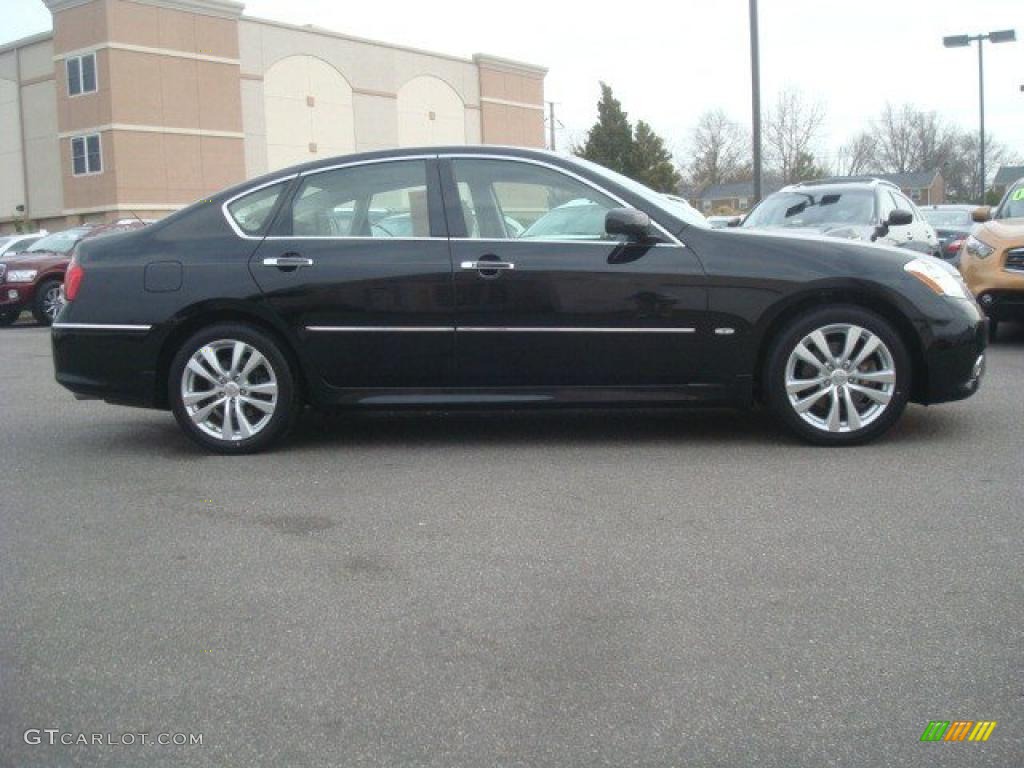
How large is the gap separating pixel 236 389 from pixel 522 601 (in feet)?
9.58

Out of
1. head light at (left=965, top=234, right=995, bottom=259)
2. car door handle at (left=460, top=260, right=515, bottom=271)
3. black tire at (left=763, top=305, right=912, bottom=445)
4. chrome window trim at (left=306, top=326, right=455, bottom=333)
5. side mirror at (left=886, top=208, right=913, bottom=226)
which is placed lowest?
black tire at (left=763, top=305, right=912, bottom=445)

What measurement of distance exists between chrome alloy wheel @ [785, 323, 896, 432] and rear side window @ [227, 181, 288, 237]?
301 cm

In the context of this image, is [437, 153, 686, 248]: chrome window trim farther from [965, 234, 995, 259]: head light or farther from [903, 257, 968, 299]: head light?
[965, 234, 995, 259]: head light

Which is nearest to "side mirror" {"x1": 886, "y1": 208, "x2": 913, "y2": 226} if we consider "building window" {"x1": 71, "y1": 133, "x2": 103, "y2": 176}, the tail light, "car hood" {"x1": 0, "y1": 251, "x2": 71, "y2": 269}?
the tail light

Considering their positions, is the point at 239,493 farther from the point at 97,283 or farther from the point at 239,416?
the point at 97,283

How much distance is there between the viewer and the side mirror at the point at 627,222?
605 cm

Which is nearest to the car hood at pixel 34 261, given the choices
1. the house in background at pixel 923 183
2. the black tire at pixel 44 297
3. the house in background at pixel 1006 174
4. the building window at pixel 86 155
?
the black tire at pixel 44 297

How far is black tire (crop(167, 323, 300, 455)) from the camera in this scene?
6.35 meters

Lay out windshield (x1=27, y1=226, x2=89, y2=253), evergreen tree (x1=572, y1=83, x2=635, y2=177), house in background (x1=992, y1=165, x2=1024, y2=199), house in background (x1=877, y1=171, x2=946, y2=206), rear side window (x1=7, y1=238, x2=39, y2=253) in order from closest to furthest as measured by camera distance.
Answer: windshield (x1=27, y1=226, x2=89, y2=253) → rear side window (x1=7, y1=238, x2=39, y2=253) → evergreen tree (x1=572, y1=83, x2=635, y2=177) → house in background (x1=877, y1=171, x2=946, y2=206) → house in background (x1=992, y1=165, x2=1024, y2=199)

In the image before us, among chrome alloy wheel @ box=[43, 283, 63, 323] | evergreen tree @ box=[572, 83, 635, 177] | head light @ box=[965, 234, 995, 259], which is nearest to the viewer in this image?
head light @ box=[965, 234, 995, 259]

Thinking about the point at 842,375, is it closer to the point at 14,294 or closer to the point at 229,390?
the point at 229,390

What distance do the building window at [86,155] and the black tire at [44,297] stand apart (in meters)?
32.3

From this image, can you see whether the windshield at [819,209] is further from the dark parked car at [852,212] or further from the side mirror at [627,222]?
the side mirror at [627,222]

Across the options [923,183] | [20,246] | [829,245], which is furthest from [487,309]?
[923,183]
